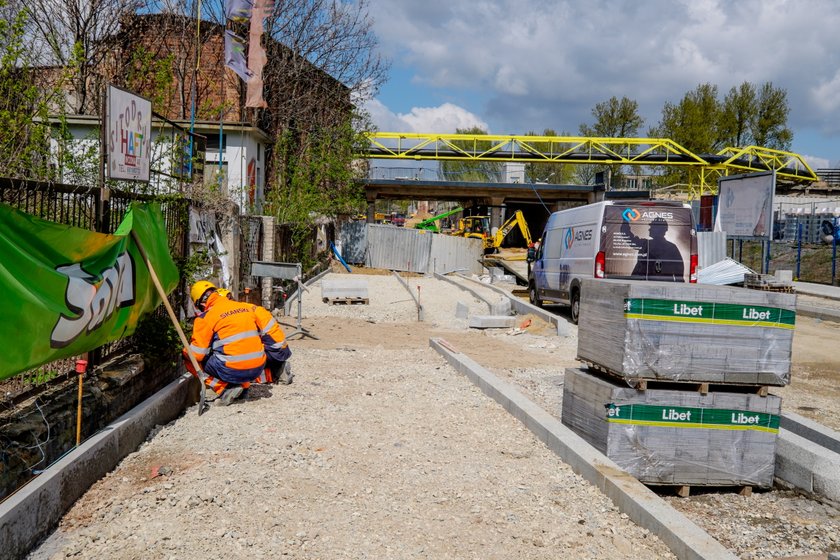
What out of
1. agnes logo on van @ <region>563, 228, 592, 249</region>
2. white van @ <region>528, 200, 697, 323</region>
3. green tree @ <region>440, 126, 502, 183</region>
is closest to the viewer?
white van @ <region>528, 200, 697, 323</region>

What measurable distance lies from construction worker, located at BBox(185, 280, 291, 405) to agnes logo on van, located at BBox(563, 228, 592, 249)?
8500 millimetres

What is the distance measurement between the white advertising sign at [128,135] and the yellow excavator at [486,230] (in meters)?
33.2

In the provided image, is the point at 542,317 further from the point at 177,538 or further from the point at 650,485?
the point at 177,538

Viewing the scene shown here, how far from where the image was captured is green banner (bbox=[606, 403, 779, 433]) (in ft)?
20.3

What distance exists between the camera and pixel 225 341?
766cm

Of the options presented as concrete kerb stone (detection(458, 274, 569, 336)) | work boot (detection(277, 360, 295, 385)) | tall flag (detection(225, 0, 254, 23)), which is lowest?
work boot (detection(277, 360, 295, 385))

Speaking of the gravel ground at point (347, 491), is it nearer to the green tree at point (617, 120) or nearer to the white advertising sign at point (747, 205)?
the white advertising sign at point (747, 205)

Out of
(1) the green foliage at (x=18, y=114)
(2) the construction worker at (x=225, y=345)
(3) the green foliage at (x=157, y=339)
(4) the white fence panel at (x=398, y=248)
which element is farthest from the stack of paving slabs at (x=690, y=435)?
(4) the white fence panel at (x=398, y=248)

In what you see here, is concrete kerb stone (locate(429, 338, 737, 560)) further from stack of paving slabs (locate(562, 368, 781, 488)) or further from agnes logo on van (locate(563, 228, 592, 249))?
agnes logo on van (locate(563, 228, 592, 249))

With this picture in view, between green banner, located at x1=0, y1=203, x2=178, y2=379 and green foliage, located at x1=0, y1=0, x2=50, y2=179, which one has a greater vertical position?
green foliage, located at x1=0, y1=0, x2=50, y2=179

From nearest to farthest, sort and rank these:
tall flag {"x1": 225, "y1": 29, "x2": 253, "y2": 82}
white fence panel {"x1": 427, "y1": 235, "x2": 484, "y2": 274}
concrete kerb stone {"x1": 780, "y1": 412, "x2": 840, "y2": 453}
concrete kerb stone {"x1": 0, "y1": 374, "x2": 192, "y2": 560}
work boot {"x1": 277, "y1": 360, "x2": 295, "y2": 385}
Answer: concrete kerb stone {"x1": 0, "y1": 374, "x2": 192, "y2": 560}, concrete kerb stone {"x1": 780, "y1": 412, "x2": 840, "y2": 453}, work boot {"x1": 277, "y1": 360, "x2": 295, "y2": 385}, tall flag {"x1": 225, "y1": 29, "x2": 253, "y2": 82}, white fence panel {"x1": 427, "y1": 235, "x2": 484, "y2": 274}

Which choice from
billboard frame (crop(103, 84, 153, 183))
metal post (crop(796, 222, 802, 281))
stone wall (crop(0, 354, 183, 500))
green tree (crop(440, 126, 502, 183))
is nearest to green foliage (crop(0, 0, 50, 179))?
billboard frame (crop(103, 84, 153, 183))

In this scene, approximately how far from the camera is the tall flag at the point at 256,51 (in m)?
21.0

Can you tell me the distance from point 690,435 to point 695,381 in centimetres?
47
